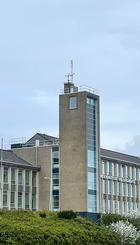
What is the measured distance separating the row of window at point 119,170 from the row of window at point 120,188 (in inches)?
58.1

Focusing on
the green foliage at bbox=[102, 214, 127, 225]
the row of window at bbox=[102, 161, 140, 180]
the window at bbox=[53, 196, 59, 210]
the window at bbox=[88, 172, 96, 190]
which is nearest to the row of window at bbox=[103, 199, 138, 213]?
the row of window at bbox=[102, 161, 140, 180]

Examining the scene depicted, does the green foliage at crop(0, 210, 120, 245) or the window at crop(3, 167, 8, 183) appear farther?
the window at crop(3, 167, 8, 183)

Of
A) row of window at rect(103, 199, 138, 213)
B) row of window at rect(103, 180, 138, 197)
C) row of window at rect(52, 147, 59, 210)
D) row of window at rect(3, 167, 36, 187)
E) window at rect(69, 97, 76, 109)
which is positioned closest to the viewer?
row of window at rect(3, 167, 36, 187)

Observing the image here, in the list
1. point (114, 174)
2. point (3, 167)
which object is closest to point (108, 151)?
point (114, 174)

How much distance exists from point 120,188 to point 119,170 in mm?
3147

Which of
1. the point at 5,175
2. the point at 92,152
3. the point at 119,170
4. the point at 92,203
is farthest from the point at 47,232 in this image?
the point at 119,170

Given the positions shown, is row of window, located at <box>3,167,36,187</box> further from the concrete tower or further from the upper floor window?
the upper floor window

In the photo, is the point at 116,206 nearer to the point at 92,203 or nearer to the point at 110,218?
the point at 92,203

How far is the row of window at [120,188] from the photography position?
88938 mm

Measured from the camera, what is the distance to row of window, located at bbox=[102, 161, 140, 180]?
8832 cm

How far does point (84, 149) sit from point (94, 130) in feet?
14.1

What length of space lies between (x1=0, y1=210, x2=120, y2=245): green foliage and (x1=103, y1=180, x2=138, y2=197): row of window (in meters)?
44.9

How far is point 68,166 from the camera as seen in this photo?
74.7 metres

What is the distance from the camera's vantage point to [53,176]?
252 ft
